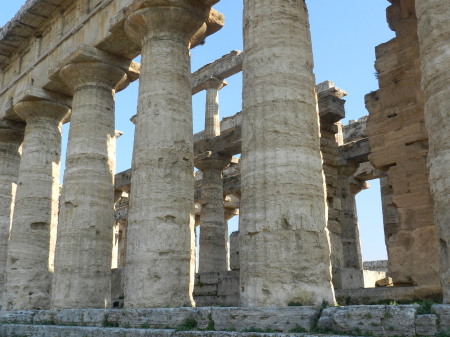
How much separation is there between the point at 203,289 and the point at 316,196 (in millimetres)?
8102

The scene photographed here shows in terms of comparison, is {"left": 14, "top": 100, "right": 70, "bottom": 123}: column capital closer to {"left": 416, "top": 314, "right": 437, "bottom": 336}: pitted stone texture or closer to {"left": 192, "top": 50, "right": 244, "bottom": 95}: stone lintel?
{"left": 192, "top": 50, "right": 244, "bottom": 95}: stone lintel

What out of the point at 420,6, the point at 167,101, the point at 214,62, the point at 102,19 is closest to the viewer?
the point at 420,6

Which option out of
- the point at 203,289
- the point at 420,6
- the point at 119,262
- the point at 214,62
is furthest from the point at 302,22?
the point at 119,262

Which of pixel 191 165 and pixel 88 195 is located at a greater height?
pixel 191 165

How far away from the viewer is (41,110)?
15.1 m

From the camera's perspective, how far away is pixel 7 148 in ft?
56.3

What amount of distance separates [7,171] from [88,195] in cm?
653

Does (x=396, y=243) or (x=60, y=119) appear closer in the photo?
(x=396, y=243)

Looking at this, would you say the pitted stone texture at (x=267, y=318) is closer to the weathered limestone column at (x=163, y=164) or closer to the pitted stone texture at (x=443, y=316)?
the pitted stone texture at (x=443, y=316)

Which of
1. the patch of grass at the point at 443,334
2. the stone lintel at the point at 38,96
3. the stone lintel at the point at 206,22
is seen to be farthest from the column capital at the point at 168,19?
the patch of grass at the point at 443,334

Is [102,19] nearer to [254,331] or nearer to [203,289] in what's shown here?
[203,289]

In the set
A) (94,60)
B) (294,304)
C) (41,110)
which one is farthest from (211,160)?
(294,304)

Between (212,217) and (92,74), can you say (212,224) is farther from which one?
(92,74)

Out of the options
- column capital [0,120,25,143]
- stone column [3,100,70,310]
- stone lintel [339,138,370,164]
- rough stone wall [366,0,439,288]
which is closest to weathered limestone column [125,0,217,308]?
rough stone wall [366,0,439,288]
